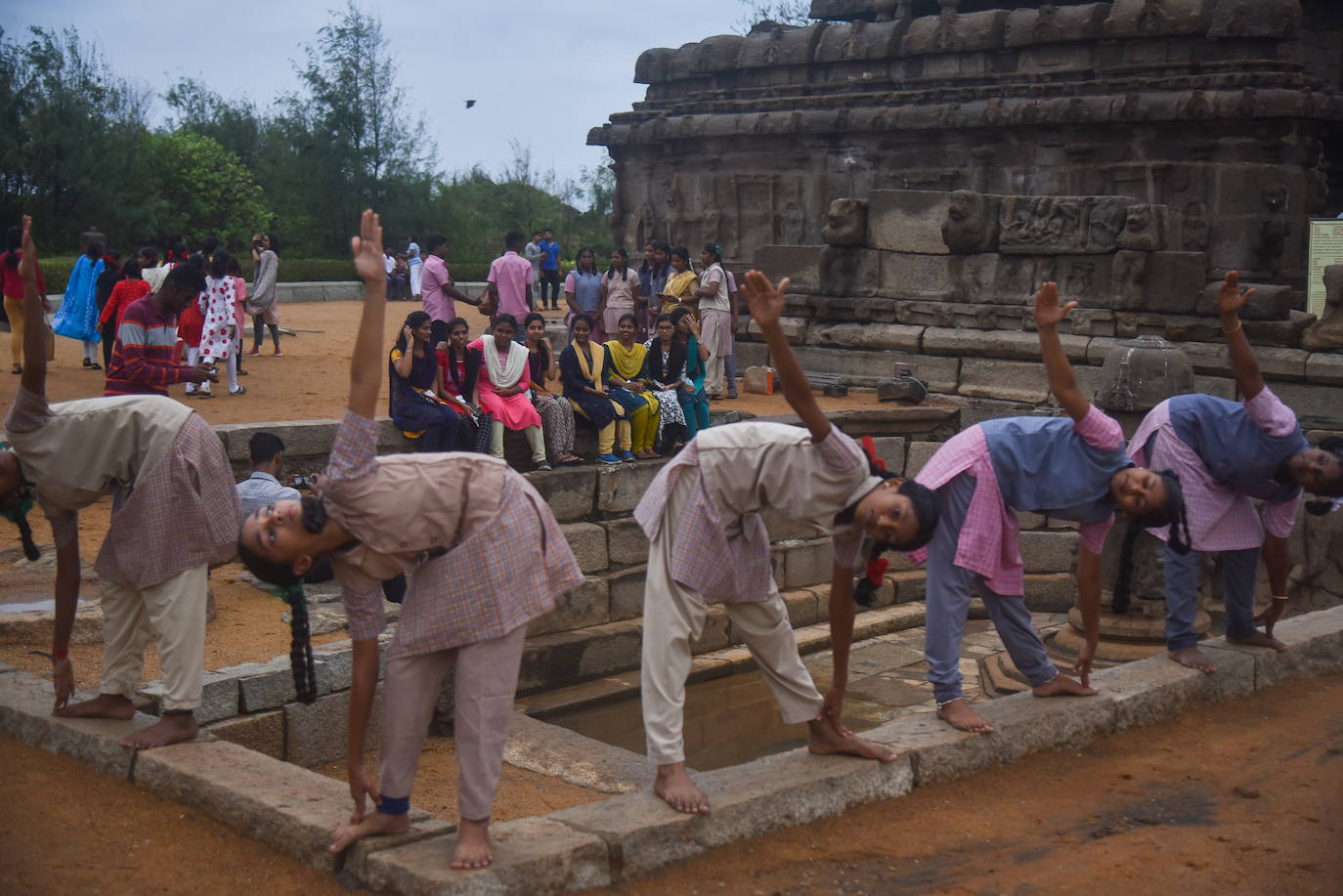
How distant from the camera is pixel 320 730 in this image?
6977mm

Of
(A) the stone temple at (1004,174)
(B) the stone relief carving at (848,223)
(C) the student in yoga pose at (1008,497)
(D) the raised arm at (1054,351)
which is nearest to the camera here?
(D) the raised arm at (1054,351)

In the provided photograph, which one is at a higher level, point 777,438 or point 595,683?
point 777,438

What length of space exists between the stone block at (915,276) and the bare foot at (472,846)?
1205 centimetres

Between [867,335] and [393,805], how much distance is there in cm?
1208

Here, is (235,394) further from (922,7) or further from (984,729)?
(922,7)

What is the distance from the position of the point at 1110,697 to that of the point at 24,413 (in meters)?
4.68

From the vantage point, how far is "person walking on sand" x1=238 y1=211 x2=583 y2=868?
13.8 ft

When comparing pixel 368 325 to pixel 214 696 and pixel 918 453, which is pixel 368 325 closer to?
pixel 214 696

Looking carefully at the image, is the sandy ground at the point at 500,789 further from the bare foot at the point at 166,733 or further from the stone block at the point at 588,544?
the stone block at the point at 588,544

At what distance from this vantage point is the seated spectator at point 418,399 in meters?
10.2

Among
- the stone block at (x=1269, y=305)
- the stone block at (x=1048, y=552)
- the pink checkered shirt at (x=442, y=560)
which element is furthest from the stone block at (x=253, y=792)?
the stone block at (x=1269, y=305)

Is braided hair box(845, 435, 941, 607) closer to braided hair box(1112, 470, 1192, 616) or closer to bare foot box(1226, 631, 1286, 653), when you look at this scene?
braided hair box(1112, 470, 1192, 616)

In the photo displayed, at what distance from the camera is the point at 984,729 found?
5.66 m

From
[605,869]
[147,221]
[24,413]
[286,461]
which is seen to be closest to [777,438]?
[605,869]
